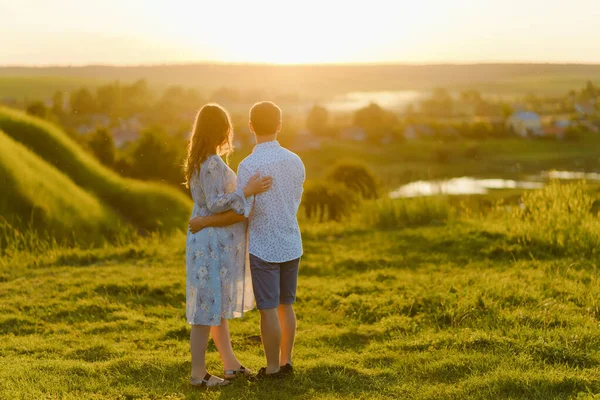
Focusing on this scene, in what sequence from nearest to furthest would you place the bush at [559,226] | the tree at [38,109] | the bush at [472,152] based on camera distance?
the bush at [559,226], the tree at [38,109], the bush at [472,152]

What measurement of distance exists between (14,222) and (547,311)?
37.4ft

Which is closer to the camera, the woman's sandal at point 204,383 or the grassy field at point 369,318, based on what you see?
the woman's sandal at point 204,383

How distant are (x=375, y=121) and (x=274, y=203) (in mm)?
90107

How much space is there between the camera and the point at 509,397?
5.18 metres

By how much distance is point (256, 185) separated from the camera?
16.8 feet

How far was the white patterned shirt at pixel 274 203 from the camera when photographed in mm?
5180

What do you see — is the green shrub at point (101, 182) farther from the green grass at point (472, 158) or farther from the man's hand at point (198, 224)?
the green grass at point (472, 158)

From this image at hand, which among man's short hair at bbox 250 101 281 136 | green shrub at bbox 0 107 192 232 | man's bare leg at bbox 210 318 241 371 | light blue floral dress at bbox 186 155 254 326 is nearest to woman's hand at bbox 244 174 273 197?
light blue floral dress at bbox 186 155 254 326

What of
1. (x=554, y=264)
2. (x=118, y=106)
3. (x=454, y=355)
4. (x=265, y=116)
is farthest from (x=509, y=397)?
(x=118, y=106)

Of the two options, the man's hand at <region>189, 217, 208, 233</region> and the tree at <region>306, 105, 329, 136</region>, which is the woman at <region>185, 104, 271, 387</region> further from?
the tree at <region>306, 105, 329, 136</region>

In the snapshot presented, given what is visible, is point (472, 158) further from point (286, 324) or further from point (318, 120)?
point (286, 324)

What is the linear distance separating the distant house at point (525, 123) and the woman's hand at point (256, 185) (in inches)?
3452

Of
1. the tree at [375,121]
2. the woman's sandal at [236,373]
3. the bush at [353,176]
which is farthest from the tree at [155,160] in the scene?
the tree at [375,121]

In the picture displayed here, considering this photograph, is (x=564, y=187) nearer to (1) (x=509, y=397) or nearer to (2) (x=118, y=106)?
(1) (x=509, y=397)
